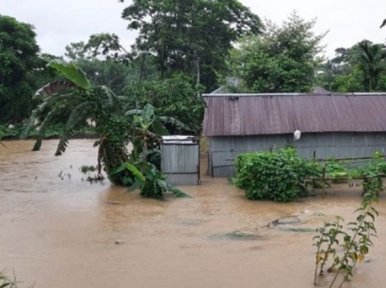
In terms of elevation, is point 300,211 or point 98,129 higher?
point 98,129

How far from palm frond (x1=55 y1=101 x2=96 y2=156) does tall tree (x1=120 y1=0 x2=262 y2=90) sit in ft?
54.7

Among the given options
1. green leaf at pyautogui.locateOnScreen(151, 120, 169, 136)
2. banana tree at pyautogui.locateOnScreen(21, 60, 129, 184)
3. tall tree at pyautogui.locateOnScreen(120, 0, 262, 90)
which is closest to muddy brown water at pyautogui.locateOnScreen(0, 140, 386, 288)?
banana tree at pyautogui.locateOnScreen(21, 60, 129, 184)

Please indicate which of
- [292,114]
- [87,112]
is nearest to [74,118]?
[87,112]

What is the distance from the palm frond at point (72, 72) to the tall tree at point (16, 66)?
19847mm

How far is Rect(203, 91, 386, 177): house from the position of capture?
637 inches

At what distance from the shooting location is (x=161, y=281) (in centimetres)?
698

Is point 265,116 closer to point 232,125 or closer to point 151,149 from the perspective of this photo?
point 232,125

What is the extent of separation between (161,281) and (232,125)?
9758 millimetres

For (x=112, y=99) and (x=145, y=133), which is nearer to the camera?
(x=112, y=99)

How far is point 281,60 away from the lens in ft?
72.4

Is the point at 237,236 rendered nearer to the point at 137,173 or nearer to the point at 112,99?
the point at 137,173

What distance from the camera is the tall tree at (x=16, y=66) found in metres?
31.5

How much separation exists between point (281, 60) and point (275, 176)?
35.8ft

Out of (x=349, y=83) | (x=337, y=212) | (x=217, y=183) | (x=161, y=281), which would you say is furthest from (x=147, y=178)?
(x=349, y=83)
